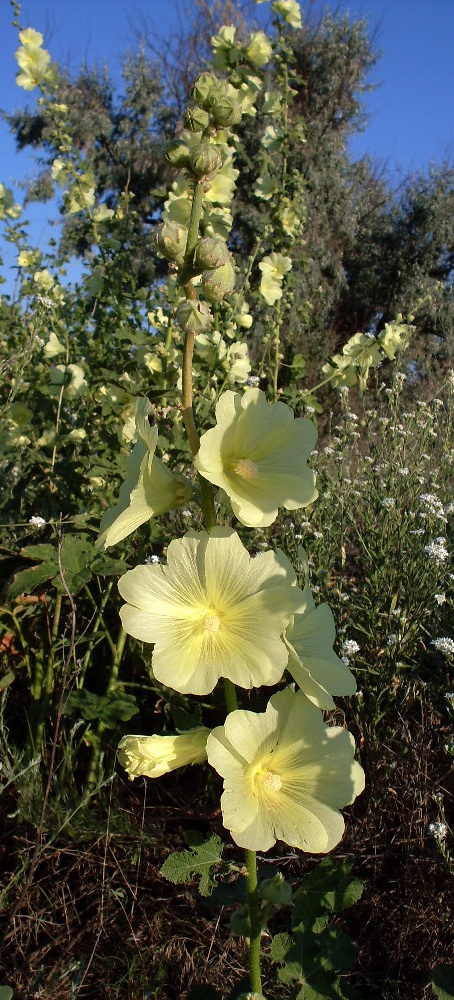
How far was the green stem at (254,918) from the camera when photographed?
1.10 meters

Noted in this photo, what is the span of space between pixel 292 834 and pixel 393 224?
1355 cm

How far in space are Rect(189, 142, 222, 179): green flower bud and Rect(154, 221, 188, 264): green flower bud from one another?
0.34ft

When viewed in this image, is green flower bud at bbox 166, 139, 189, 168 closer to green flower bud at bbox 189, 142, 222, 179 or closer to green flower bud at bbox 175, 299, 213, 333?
green flower bud at bbox 189, 142, 222, 179

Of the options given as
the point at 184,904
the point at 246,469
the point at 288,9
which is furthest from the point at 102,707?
the point at 288,9

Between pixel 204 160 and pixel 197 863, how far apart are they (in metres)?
1.16

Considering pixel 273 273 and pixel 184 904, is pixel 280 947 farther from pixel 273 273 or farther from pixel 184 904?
pixel 273 273

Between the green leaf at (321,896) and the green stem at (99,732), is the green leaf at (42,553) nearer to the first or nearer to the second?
the green stem at (99,732)

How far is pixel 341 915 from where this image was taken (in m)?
1.77

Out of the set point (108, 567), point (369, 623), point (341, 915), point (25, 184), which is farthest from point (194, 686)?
point (25, 184)

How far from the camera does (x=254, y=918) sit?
111 centimetres

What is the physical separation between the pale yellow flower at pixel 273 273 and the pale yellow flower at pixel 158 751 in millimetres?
2783

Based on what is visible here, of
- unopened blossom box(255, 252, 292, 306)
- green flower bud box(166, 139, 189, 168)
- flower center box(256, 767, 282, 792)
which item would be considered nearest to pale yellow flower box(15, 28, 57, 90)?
unopened blossom box(255, 252, 292, 306)

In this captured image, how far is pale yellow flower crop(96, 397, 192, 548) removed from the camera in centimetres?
103

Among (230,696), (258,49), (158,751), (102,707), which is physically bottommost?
(102,707)
